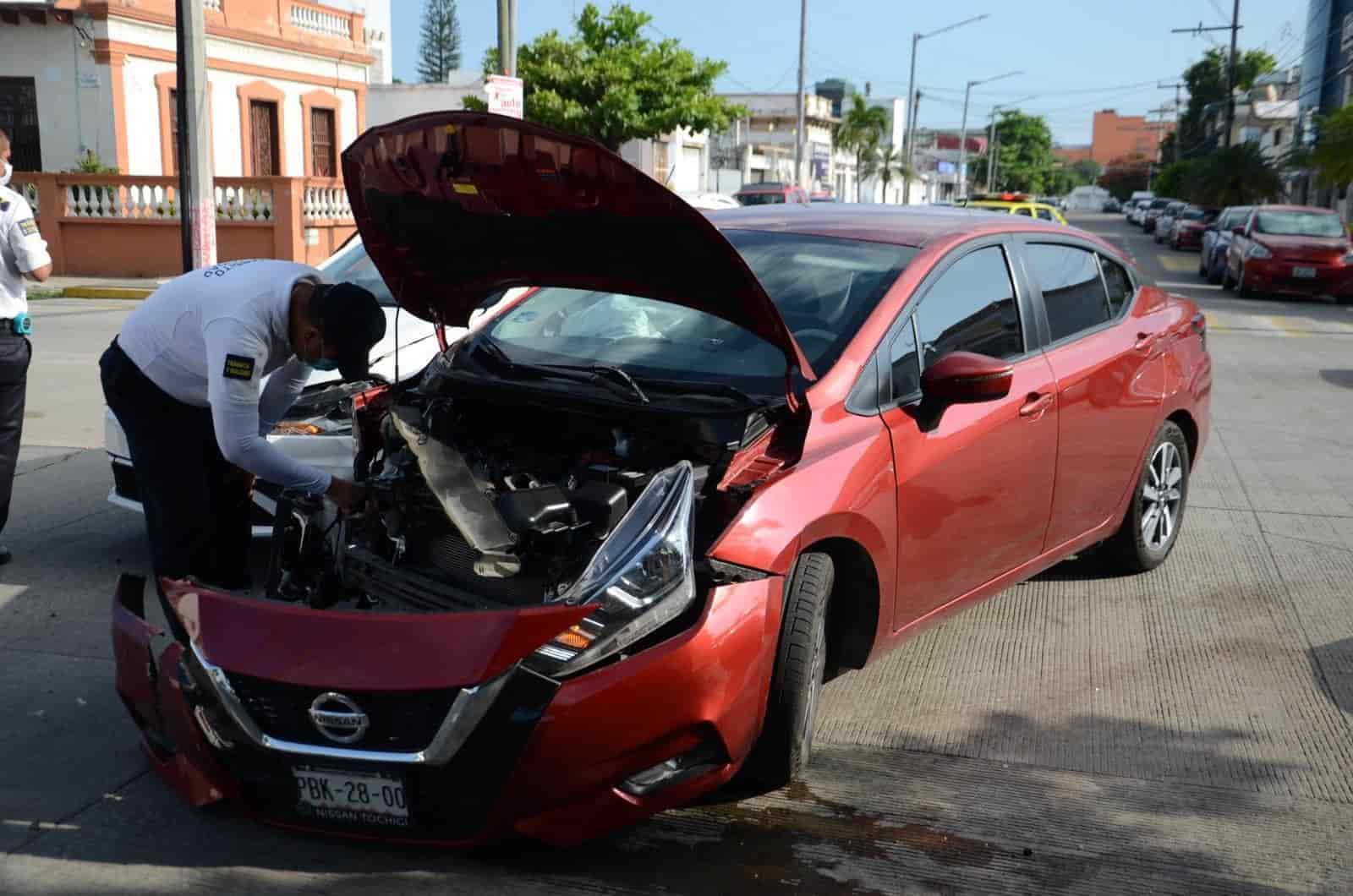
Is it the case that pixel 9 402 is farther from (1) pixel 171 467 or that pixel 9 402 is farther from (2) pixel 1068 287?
(2) pixel 1068 287

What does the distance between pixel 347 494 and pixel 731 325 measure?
1.38 m

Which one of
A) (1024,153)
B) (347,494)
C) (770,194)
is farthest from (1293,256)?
(1024,153)

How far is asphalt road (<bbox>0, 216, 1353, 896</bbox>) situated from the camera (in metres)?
3.41

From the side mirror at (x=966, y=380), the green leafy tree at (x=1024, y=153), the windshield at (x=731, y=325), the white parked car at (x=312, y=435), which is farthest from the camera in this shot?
the green leafy tree at (x=1024, y=153)

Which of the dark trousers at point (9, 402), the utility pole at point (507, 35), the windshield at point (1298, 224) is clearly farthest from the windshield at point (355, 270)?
the windshield at point (1298, 224)

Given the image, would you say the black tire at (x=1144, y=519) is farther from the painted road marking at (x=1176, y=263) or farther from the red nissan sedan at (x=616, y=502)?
the painted road marking at (x=1176, y=263)

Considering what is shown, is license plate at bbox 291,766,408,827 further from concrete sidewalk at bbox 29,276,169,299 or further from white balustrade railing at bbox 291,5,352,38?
white balustrade railing at bbox 291,5,352,38

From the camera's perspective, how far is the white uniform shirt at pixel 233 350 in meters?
3.94

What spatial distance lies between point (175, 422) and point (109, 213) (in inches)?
760

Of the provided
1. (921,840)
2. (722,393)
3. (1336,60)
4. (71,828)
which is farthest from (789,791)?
(1336,60)

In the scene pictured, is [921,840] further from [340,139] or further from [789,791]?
[340,139]

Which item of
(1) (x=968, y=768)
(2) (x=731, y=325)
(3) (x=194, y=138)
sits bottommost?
(1) (x=968, y=768)

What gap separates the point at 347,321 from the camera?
391cm

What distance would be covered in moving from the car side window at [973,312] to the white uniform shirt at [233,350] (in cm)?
202
